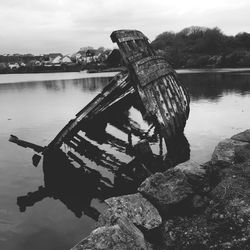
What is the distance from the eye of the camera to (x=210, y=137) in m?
11.7

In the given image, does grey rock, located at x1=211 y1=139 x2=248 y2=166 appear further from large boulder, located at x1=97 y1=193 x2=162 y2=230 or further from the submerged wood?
large boulder, located at x1=97 y1=193 x2=162 y2=230

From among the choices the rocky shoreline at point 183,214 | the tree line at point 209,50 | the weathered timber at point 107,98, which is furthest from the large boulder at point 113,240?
the tree line at point 209,50

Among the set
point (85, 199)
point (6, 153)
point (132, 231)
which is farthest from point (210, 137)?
point (132, 231)

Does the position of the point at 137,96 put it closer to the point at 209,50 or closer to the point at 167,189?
the point at 167,189

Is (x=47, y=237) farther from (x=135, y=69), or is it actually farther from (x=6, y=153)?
(x=6, y=153)

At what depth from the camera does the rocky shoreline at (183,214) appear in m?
3.73

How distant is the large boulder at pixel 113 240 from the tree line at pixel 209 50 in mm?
72255

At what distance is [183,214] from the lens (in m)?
4.85

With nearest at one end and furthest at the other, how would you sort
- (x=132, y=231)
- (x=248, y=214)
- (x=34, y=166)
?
(x=132, y=231)
(x=248, y=214)
(x=34, y=166)

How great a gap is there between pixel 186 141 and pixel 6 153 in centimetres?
618

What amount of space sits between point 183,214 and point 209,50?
318 feet

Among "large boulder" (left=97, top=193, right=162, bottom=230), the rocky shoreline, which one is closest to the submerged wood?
the rocky shoreline

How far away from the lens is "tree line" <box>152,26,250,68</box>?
2990 inches

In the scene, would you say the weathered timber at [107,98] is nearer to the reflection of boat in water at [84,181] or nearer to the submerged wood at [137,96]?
the submerged wood at [137,96]
